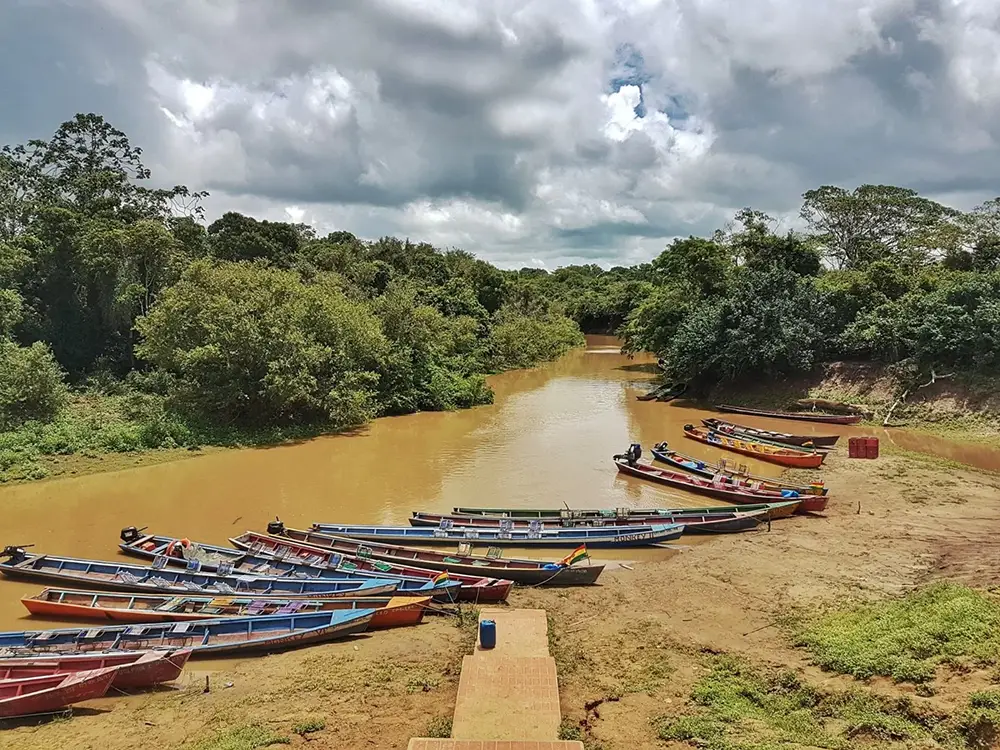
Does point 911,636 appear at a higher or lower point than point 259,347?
lower

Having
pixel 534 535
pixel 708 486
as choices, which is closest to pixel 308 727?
pixel 534 535

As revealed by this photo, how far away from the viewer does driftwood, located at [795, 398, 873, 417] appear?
2900 cm

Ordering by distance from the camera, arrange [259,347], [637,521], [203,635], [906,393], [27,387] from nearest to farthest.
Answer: [203,635]
[637,521]
[27,387]
[259,347]
[906,393]

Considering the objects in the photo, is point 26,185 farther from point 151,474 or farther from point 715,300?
point 715,300

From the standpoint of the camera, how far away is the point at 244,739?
7617 millimetres

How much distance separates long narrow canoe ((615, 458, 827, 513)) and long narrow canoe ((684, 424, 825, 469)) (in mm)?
3867

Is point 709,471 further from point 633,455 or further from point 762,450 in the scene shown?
point 762,450

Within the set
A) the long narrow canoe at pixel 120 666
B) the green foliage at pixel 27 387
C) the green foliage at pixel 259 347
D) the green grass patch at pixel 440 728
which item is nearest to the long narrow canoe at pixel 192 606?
the long narrow canoe at pixel 120 666

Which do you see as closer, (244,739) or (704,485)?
(244,739)

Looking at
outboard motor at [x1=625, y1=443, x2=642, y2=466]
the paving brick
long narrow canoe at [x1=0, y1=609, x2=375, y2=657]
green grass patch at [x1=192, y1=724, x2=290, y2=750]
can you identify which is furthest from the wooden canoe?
green grass patch at [x1=192, y1=724, x2=290, y2=750]

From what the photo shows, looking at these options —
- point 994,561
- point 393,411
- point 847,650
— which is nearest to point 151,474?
point 393,411

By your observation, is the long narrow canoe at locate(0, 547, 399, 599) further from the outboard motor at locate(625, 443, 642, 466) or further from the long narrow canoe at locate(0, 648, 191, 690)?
the outboard motor at locate(625, 443, 642, 466)

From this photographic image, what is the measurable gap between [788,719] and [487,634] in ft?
13.4

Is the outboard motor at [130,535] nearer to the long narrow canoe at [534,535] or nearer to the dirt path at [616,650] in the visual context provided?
the long narrow canoe at [534,535]
